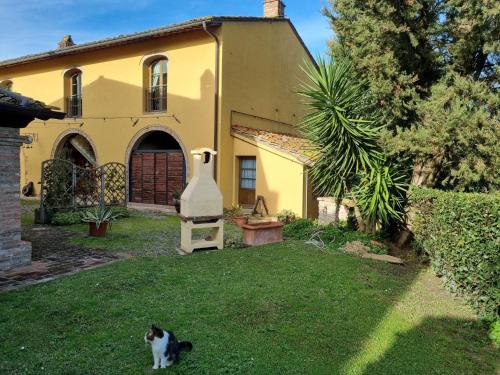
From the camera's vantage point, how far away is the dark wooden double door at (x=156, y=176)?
14.7 m

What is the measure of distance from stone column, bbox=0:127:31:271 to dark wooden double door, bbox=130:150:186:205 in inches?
303

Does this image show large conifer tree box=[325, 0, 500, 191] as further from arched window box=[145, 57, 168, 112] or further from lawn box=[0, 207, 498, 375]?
arched window box=[145, 57, 168, 112]

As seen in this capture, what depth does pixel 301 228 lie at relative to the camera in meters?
10.3

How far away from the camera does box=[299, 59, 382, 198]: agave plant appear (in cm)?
850

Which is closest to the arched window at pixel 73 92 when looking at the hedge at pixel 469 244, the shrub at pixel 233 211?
the shrub at pixel 233 211

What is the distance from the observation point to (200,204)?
7785mm

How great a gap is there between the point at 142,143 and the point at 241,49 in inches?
215

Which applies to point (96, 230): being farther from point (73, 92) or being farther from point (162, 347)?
point (73, 92)

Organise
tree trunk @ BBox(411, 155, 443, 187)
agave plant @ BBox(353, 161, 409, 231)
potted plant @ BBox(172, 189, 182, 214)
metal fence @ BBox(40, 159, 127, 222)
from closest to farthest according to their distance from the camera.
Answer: tree trunk @ BBox(411, 155, 443, 187) < agave plant @ BBox(353, 161, 409, 231) < metal fence @ BBox(40, 159, 127, 222) < potted plant @ BBox(172, 189, 182, 214)

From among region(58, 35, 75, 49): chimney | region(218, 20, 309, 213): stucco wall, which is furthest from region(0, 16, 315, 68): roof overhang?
region(58, 35, 75, 49): chimney

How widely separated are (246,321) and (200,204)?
3655 millimetres

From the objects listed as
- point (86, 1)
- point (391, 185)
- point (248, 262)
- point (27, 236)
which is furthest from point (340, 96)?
point (86, 1)

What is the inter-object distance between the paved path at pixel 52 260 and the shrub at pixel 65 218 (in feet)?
4.15

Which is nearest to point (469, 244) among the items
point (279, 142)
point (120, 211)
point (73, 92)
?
point (279, 142)
